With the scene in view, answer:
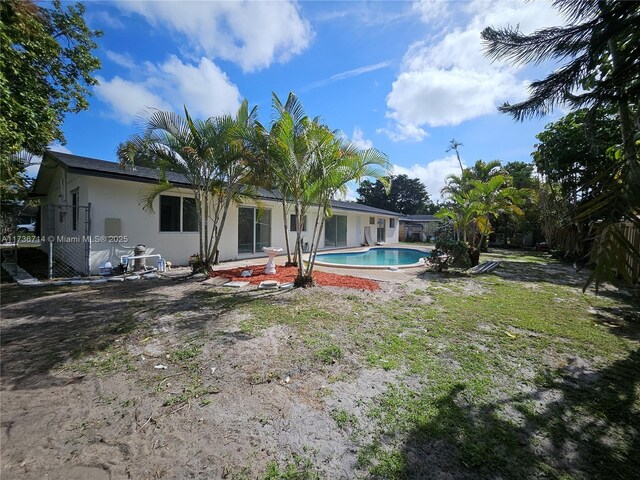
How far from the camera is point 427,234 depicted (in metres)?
33.0

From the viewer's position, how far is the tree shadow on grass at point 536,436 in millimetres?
2066

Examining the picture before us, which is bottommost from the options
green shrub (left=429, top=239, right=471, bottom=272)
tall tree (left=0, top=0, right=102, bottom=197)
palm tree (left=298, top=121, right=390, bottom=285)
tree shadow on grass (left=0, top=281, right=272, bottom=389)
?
tree shadow on grass (left=0, top=281, right=272, bottom=389)

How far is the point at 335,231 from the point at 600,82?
1774 centimetres

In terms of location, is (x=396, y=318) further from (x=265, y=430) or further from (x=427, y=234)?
(x=427, y=234)

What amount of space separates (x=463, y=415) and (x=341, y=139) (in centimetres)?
655

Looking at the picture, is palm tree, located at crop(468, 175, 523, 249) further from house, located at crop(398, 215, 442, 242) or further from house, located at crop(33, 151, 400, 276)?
house, located at crop(398, 215, 442, 242)

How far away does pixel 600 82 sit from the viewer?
2.29 m

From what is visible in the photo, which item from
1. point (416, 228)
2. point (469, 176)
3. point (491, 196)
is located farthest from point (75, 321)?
point (416, 228)

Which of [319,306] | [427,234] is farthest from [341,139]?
[427,234]

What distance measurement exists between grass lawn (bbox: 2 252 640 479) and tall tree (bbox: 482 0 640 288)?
64.7 inches

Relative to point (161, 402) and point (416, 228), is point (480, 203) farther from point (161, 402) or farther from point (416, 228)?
point (416, 228)

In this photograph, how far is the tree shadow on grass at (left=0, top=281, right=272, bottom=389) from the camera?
3.45m

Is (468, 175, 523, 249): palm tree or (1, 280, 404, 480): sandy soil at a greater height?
(468, 175, 523, 249): palm tree

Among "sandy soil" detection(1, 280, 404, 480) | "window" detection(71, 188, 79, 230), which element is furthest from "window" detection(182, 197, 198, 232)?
"sandy soil" detection(1, 280, 404, 480)
